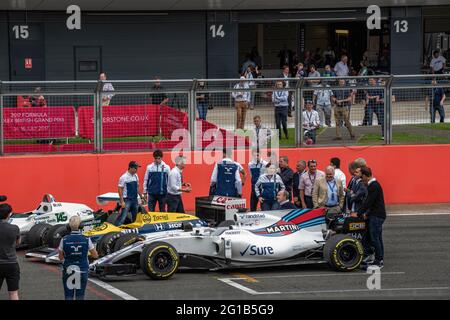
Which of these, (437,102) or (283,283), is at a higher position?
(437,102)

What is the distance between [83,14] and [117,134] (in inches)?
475

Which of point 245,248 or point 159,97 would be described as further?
point 159,97

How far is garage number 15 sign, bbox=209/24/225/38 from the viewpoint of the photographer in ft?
115

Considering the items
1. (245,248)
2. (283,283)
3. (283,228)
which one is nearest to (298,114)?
(283,228)

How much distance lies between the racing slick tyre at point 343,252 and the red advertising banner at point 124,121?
23.2 ft

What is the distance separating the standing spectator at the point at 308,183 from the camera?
20.1m

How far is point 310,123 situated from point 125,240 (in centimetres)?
769

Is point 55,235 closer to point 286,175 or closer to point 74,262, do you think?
point 74,262

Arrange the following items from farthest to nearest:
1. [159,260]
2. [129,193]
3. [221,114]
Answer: [221,114] < [129,193] < [159,260]

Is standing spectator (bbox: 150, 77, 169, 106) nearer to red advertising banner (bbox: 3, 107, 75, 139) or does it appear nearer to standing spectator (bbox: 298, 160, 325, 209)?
red advertising banner (bbox: 3, 107, 75, 139)

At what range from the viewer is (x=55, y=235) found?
1781cm

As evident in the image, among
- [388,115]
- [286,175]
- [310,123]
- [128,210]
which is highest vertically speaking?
[388,115]
